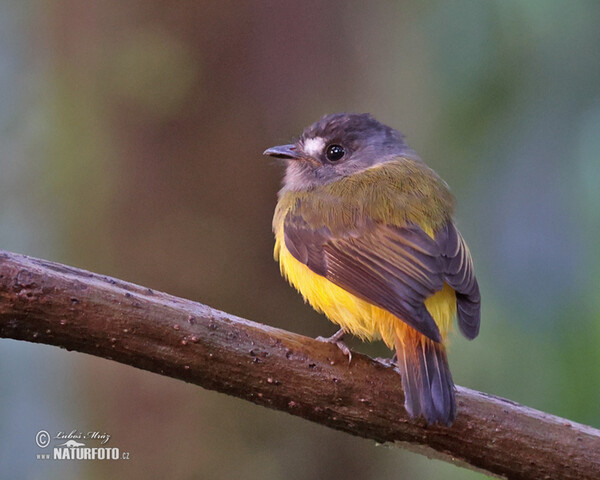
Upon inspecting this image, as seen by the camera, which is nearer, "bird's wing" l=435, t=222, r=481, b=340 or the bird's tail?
the bird's tail

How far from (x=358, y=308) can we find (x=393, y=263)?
207 mm

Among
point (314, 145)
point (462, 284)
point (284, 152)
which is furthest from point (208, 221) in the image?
point (462, 284)

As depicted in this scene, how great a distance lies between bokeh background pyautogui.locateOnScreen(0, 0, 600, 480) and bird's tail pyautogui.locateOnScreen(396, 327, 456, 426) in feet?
3.38

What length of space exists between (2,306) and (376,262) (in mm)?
1244

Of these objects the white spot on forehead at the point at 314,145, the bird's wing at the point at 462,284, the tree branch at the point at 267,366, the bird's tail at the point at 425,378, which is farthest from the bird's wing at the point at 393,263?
the white spot on forehead at the point at 314,145

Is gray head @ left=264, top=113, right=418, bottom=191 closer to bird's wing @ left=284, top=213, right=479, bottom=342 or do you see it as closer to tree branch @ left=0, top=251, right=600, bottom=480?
bird's wing @ left=284, top=213, right=479, bottom=342

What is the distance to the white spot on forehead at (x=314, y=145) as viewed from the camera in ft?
11.9

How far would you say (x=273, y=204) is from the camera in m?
3.61

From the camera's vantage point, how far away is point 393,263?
8.87 ft

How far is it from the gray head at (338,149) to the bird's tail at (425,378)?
1167 millimetres

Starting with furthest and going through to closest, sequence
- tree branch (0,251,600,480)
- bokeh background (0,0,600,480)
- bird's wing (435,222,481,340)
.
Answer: bokeh background (0,0,600,480) → bird's wing (435,222,481,340) → tree branch (0,251,600,480)

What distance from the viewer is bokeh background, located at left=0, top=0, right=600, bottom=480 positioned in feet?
11.0

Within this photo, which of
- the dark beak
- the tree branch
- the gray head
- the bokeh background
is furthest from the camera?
the gray head

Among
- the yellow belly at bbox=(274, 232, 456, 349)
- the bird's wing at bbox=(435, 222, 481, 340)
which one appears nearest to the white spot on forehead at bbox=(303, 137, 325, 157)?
the yellow belly at bbox=(274, 232, 456, 349)
